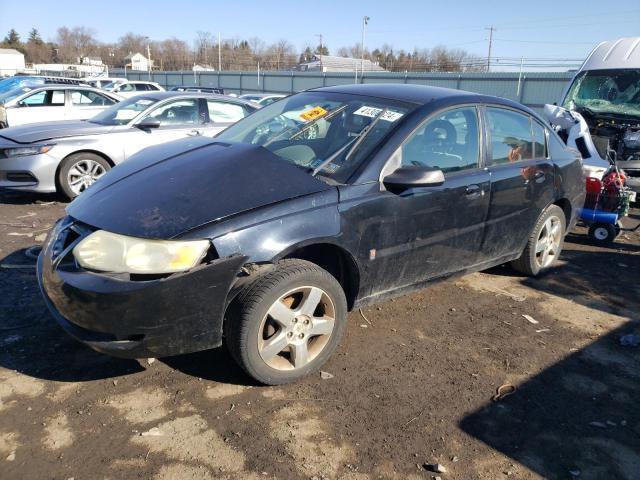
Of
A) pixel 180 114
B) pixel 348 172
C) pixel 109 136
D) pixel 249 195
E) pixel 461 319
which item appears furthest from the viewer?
pixel 180 114

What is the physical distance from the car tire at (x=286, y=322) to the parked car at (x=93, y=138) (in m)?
4.73

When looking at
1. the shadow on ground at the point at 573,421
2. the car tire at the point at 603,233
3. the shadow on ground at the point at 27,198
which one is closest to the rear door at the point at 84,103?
the shadow on ground at the point at 27,198

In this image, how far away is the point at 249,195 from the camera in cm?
301

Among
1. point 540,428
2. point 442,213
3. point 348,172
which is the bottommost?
point 540,428

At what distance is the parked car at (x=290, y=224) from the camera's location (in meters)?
2.73

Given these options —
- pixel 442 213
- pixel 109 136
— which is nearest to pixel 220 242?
pixel 442 213

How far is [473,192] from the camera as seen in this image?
3.94 meters

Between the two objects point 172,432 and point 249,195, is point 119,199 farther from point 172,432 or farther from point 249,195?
point 172,432

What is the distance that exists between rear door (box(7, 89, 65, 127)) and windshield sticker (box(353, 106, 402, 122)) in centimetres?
1080

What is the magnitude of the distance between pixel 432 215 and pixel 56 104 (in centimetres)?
1163

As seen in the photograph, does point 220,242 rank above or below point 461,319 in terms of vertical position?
above

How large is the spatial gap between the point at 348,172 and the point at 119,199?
1391 millimetres

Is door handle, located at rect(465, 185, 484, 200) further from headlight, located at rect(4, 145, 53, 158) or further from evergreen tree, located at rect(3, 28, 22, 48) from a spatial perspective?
evergreen tree, located at rect(3, 28, 22, 48)

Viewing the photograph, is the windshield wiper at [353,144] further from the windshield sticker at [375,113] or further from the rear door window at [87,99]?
the rear door window at [87,99]
